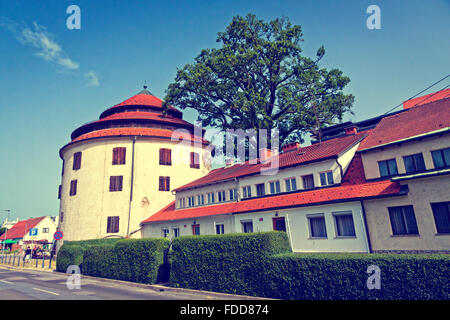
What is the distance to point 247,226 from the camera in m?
22.2

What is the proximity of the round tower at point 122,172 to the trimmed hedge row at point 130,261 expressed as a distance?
1007 cm

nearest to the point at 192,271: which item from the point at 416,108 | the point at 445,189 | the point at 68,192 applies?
the point at 445,189

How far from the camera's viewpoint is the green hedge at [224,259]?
1402 centimetres

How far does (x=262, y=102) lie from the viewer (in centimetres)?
3231

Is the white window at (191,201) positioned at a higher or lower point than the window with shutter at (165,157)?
lower

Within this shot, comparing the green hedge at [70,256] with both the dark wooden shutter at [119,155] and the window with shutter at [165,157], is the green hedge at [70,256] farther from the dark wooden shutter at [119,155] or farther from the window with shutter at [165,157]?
the window with shutter at [165,157]

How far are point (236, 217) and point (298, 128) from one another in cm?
1734

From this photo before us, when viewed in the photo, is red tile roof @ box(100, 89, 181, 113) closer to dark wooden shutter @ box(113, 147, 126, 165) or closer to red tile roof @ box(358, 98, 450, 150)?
dark wooden shutter @ box(113, 147, 126, 165)

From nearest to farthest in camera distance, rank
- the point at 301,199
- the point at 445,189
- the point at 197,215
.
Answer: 1. the point at 445,189
2. the point at 301,199
3. the point at 197,215

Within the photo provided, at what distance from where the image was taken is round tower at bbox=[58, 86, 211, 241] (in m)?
34.3

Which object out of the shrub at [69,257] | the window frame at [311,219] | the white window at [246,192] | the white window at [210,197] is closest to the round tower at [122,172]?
the shrub at [69,257]

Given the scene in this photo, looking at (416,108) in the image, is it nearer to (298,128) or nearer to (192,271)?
(298,128)

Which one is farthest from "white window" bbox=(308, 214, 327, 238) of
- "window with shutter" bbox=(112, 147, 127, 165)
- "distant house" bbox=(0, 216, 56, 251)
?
"distant house" bbox=(0, 216, 56, 251)

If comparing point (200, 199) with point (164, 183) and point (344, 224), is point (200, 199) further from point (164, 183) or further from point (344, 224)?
point (344, 224)
